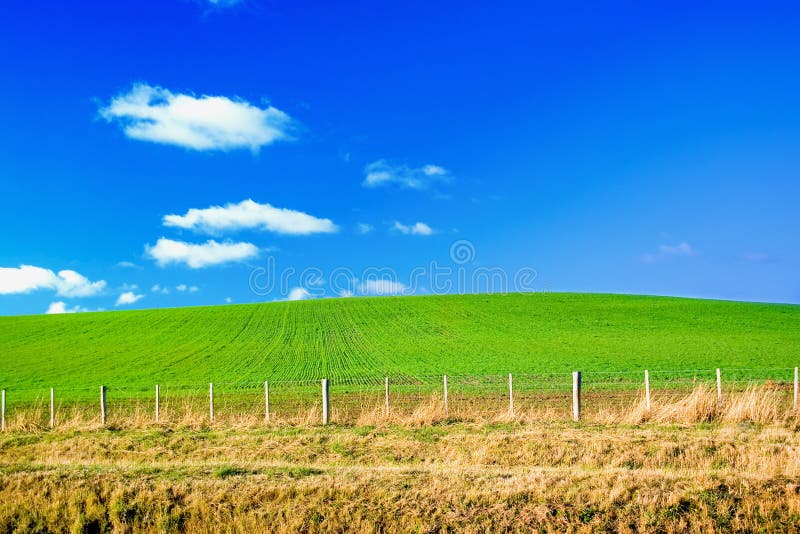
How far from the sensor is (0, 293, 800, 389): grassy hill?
3856 centimetres

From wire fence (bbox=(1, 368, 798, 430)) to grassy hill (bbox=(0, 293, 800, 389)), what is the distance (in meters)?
3.50

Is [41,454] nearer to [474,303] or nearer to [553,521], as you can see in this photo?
[553,521]

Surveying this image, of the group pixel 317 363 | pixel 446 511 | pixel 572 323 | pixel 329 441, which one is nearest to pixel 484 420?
pixel 329 441

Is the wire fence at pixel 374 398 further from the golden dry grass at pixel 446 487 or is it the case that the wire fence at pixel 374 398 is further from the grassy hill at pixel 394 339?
the golden dry grass at pixel 446 487

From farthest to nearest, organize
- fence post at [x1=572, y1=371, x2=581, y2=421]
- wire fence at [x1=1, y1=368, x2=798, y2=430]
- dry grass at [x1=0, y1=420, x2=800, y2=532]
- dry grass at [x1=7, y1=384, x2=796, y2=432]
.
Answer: wire fence at [x1=1, y1=368, x2=798, y2=430] < fence post at [x1=572, y1=371, x2=581, y2=421] < dry grass at [x1=7, y1=384, x2=796, y2=432] < dry grass at [x1=0, y1=420, x2=800, y2=532]

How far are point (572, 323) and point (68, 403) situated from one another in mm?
42706

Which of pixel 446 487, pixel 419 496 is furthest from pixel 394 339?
pixel 419 496

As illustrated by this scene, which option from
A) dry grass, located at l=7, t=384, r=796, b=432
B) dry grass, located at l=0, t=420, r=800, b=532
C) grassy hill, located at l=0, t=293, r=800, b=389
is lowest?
dry grass, located at l=0, t=420, r=800, b=532

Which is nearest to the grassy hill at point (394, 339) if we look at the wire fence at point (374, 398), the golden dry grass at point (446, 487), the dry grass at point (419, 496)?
the wire fence at point (374, 398)

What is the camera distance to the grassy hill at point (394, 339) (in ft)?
127

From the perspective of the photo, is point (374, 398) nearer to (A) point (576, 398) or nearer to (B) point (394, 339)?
(A) point (576, 398)

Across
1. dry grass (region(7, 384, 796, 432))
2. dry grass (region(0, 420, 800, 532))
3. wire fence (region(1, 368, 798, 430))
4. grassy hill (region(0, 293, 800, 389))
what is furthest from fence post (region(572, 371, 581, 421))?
grassy hill (region(0, 293, 800, 389))

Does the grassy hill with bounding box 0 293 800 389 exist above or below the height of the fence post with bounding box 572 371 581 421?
above

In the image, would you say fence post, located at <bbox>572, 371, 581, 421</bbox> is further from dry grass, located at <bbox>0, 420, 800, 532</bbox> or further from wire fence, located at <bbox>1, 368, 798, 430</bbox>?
dry grass, located at <bbox>0, 420, 800, 532</bbox>
